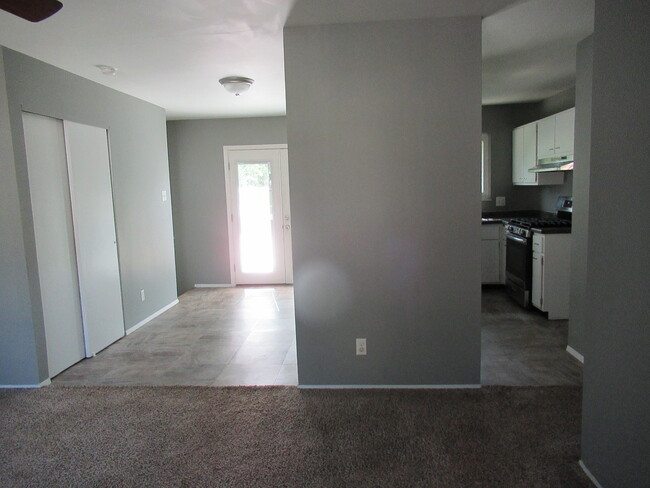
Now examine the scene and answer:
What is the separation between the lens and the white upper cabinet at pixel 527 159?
17.4 feet

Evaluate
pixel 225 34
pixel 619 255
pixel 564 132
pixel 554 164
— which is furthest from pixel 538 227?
pixel 225 34

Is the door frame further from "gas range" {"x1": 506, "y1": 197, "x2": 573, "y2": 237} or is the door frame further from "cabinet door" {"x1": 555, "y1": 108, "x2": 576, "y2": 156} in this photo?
"cabinet door" {"x1": 555, "y1": 108, "x2": 576, "y2": 156}

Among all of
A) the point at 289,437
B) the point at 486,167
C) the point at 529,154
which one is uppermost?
the point at 529,154

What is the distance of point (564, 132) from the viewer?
4.52m

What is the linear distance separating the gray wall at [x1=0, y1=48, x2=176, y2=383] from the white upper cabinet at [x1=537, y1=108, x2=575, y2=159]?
444 cm

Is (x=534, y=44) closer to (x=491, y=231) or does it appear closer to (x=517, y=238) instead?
(x=517, y=238)

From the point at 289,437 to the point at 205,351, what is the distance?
1.71 metres

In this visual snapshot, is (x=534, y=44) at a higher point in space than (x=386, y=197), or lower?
higher

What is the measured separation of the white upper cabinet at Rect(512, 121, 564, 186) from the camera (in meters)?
5.29

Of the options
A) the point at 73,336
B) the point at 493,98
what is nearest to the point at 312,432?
the point at 73,336

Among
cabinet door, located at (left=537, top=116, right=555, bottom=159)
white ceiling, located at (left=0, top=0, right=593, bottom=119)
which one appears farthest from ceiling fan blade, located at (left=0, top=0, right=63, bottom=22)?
cabinet door, located at (left=537, top=116, right=555, bottom=159)

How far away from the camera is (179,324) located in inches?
191

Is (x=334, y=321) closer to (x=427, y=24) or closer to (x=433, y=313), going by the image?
(x=433, y=313)

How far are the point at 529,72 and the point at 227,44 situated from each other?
2.82m
